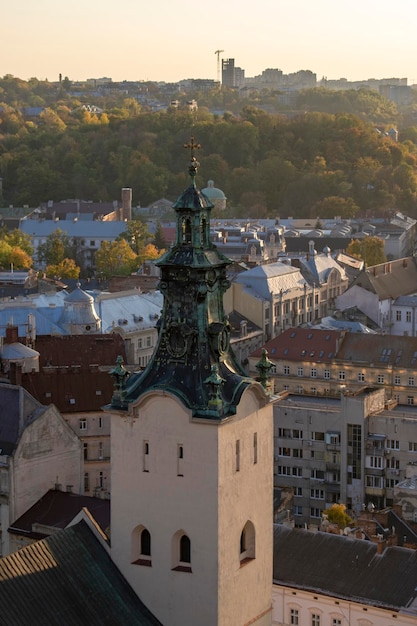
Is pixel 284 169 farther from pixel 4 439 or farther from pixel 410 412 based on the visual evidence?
pixel 4 439

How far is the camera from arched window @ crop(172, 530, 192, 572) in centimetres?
2431

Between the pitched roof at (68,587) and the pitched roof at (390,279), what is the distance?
217 ft

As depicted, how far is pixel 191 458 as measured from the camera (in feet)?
78.5

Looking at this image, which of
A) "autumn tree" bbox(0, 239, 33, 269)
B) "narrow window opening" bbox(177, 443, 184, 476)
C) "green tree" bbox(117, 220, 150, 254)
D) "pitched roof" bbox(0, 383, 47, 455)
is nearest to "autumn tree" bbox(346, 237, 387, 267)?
"green tree" bbox(117, 220, 150, 254)

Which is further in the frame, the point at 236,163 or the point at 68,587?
the point at 236,163

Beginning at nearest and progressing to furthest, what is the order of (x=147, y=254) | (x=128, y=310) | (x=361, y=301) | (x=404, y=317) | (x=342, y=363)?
(x=342, y=363), (x=128, y=310), (x=404, y=317), (x=361, y=301), (x=147, y=254)

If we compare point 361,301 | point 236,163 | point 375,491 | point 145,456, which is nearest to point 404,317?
point 361,301

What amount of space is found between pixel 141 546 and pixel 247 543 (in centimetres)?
191

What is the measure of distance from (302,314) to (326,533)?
5333 cm

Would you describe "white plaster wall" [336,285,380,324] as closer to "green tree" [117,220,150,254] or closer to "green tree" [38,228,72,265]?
"green tree" [38,228,72,265]

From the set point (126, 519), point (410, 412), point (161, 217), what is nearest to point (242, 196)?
point (161, 217)

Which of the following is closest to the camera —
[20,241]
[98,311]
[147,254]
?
[98,311]

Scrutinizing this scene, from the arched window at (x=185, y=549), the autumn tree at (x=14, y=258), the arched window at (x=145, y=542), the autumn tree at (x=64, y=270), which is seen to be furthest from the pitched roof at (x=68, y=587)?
the autumn tree at (x=14, y=258)

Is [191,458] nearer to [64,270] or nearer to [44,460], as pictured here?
Result: [44,460]
